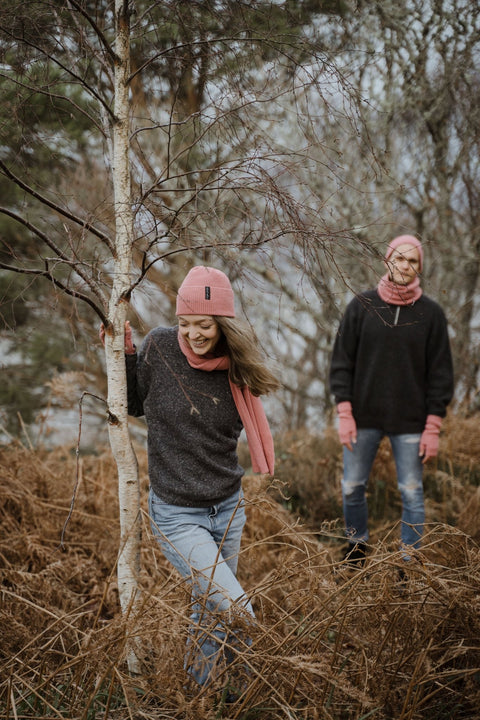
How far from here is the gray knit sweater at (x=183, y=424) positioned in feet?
8.60

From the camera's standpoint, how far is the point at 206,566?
2.45 m

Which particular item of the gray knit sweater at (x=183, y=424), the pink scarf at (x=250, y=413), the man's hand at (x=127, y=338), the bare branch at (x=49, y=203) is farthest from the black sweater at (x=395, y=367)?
the bare branch at (x=49, y=203)

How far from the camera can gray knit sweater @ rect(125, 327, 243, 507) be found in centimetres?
262

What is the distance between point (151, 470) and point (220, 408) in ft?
1.41

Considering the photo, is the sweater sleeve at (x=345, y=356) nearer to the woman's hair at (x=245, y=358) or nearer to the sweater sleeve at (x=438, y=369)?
the sweater sleeve at (x=438, y=369)

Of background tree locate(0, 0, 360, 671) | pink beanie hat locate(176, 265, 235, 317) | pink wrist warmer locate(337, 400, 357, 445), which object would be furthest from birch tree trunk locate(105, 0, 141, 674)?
pink wrist warmer locate(337, 400, 357, 445)

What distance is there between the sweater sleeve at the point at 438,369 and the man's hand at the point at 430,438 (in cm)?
5

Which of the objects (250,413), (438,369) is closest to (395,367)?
(438,369)

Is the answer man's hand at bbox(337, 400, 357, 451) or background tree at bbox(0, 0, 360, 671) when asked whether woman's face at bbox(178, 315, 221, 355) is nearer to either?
background tree at bbox(0, 0, 360, 671)

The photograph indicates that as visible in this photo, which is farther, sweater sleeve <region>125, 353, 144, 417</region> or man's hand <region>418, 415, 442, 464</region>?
man's hand <region>418, 415, 442, 464</region>

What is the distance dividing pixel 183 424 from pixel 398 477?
1.92 m

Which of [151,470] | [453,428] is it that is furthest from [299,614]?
[453,428]

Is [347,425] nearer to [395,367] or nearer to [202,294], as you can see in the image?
[395,367]

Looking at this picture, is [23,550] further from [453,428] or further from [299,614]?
[453,428]
